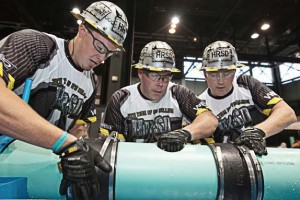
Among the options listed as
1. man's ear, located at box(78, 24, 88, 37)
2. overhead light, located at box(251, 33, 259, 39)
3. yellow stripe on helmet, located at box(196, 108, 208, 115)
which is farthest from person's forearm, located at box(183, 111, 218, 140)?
overhead light, located at box(251, 33, 259, 39)

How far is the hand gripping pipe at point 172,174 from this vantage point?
1.29m

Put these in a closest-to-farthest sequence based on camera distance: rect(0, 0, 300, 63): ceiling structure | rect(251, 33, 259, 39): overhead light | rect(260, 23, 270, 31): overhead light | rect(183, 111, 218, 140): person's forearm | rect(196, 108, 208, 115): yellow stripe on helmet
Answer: rect(183, 111, 218, 140): person's forearm
rect(196, 108, 208, 115): yellow stripe on helmet
rect(0, 0, 300, 63): ceiling structure
rect(260, 23, 270, 31): overhead light
rect(251, 33, 259, 39): overhead light

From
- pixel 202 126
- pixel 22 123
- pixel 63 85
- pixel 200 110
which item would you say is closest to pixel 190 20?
pixel 200 110

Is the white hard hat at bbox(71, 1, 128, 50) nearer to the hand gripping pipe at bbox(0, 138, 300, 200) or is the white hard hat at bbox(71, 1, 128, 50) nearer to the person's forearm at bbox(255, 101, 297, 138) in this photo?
the hand gripping pipe at bbox(0, 138, 300, 200)

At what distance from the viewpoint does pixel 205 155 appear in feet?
4.68

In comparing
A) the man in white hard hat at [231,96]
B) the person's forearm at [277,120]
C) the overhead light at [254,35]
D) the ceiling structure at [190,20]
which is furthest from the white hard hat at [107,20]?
the overhead light at [254,35]

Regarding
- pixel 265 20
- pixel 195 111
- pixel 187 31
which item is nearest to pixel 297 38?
pixel 265 20

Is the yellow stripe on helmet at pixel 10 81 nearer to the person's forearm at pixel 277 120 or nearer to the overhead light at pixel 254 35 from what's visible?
the person's forearm at pixel 277 120

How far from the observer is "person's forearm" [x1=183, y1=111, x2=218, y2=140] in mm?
2018

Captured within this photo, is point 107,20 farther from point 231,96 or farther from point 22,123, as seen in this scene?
point 231,96

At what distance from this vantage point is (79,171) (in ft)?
3.84

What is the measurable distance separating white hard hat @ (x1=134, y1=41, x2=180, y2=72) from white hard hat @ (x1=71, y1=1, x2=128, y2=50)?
0.59 meters

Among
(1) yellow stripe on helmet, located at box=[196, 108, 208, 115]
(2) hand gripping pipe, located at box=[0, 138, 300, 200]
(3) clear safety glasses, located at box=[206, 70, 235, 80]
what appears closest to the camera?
(2) hand gripping pipe, located at box=[0, 138, 300, 200]

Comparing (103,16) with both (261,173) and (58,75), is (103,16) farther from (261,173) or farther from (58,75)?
(261,173)
